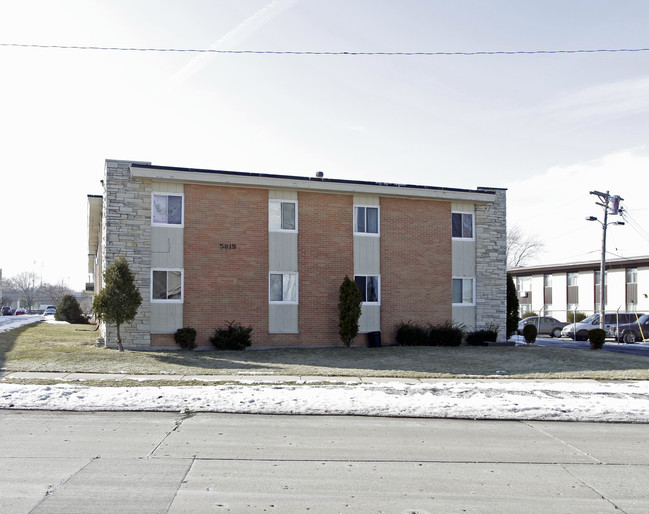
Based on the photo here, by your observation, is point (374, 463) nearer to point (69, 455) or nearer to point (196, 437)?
point (196, 437)

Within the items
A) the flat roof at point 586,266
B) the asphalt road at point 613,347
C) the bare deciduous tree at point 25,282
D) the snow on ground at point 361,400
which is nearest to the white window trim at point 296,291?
the snow on ground at point 361,400

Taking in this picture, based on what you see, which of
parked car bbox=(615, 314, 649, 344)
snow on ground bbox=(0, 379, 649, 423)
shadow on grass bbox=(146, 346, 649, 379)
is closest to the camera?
snow on ground bbox=(0, 379, 649, 423)

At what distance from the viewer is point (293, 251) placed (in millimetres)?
21344

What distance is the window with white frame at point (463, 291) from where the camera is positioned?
2342 cm

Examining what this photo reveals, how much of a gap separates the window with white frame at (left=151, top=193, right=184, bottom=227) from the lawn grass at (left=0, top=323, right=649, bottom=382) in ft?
14.7

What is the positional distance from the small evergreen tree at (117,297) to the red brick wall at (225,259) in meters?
2.15

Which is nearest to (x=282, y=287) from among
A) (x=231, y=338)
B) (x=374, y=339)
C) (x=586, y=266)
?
(x=231, y=338)

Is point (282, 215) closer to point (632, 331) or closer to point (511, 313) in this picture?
point (511, 313)

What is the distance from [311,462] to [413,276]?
16.3m

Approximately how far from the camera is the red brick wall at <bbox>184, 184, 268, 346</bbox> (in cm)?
2017

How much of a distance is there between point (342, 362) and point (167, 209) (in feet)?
26.5

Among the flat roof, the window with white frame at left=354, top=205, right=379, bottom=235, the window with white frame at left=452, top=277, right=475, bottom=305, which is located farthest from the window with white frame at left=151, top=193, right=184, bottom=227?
the flat roof

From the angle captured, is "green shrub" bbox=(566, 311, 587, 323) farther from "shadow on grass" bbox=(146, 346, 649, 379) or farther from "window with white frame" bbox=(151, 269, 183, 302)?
"window with white frame" bbox=(151, 269, 183, 302)

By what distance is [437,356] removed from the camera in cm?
1864
